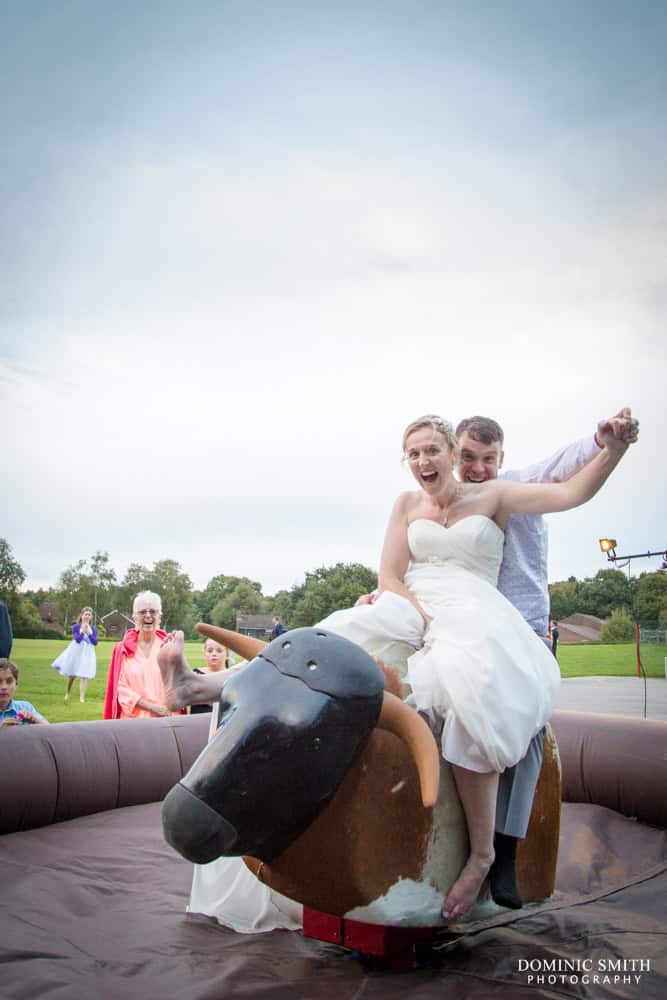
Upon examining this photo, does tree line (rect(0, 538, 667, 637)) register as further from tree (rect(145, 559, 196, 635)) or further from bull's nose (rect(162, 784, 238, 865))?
bull's nose (rect(162, 784, 238, 865))

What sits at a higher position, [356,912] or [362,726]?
[362,726]

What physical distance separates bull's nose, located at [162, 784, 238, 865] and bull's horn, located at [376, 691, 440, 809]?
18.8 inches

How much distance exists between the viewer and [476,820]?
7.04ft

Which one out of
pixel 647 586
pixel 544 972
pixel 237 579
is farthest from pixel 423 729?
pixel 237 579

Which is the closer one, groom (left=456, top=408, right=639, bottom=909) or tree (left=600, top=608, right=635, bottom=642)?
groom (left=456, top=408, right=639, bottom=909)

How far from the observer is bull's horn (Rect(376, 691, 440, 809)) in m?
1.74

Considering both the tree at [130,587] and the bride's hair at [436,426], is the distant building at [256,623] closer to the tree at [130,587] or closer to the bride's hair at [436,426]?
the tree at [130,587]

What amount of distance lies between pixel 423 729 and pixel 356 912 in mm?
596

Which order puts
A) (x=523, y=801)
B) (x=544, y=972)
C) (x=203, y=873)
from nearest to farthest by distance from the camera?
(x=544, y=972)
(x=523, y=801)
(x=203, y=873)

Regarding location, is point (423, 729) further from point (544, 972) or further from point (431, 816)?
point (544, 972)

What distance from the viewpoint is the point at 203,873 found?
259 cm

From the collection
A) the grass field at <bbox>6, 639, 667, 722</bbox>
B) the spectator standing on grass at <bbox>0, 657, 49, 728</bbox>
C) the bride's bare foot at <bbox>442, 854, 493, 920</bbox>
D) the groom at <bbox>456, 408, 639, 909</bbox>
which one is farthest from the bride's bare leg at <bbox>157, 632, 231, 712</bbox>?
the grass field at <bbox>6, 639, 667, 722</bbox>

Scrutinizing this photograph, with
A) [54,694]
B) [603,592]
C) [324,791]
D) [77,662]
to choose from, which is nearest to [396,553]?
[324,791]

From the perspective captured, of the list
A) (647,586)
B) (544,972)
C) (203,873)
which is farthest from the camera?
(647,586)
